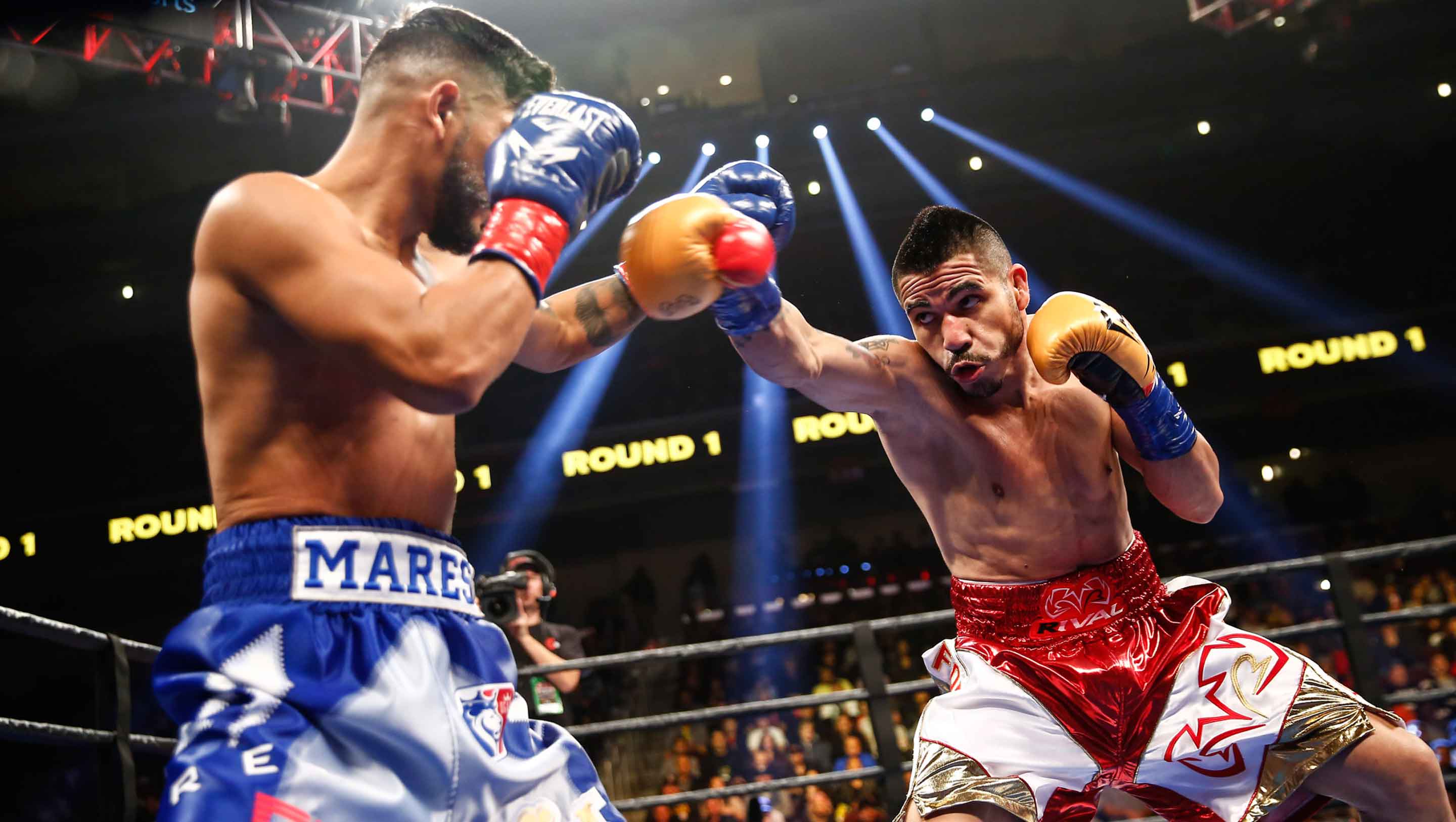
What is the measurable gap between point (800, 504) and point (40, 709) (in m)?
6.95

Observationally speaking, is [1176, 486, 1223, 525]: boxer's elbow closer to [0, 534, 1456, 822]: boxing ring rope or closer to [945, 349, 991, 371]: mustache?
[945, 349, 991, 371]: mustache

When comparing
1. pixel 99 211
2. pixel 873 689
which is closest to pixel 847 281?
pixel 99 211

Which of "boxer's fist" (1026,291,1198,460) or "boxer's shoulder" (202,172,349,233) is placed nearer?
"boxer's shoulder" (202,172,349,233)

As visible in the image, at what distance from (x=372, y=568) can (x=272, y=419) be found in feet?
0.64

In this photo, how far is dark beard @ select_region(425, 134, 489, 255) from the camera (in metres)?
1.42

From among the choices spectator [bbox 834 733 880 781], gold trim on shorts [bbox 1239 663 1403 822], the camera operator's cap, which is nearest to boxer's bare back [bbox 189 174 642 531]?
gold trim on shorts [bbox 1239 663 1403 822]

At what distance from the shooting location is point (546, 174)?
1295 mm

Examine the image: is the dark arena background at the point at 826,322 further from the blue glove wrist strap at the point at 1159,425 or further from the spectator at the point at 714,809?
the blue glove wrist strap at the point at 1159,425

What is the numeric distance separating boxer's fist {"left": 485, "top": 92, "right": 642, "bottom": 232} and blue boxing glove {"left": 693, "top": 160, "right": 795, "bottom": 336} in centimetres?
36

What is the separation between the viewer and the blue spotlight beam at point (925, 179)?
1060cm

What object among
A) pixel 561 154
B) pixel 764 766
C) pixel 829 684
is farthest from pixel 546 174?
pixel 829 684

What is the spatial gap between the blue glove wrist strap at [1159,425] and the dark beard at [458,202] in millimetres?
1212

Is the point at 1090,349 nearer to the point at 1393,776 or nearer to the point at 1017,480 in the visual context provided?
the point at 1017,480

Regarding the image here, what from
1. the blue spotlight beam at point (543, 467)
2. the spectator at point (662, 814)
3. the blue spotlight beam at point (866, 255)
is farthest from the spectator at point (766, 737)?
the blue spotlight beam at point (866, 255)
